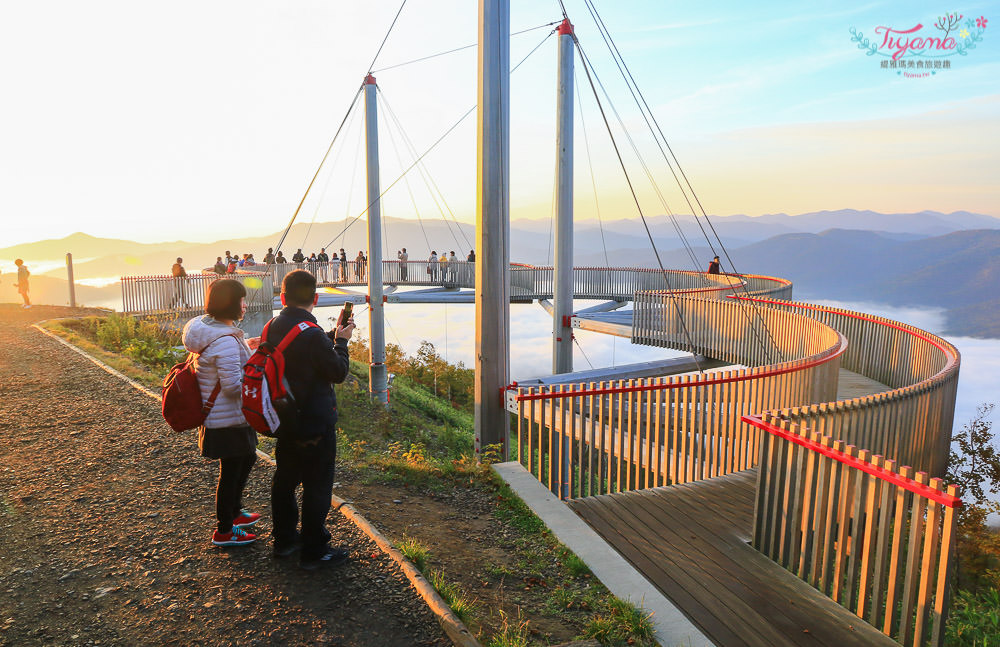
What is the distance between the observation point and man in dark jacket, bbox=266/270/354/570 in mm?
3902

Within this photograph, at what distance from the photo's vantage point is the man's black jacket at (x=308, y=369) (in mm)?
3889

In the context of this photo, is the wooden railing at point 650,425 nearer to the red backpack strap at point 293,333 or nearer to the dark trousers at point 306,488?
the dark trousers at point 306,488

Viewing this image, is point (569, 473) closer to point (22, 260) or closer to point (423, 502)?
point (423, 502)

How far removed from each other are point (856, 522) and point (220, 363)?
4.33 m

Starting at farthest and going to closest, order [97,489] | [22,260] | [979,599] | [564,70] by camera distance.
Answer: [22,260] < [564,70] < [979,599] < [97,489]

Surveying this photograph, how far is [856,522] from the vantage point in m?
4.19

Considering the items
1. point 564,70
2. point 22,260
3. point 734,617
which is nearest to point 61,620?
point 734,617

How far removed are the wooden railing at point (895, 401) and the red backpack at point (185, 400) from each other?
15.1 ft

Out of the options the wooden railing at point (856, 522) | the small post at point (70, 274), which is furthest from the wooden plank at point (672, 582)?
the small post at point (70, 274)

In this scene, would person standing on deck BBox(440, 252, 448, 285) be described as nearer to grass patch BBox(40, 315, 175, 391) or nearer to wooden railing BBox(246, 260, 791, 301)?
wooden railing BBox(246, 260, 791, 301)

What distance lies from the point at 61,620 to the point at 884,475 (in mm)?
5144

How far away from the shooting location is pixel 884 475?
4000 mm

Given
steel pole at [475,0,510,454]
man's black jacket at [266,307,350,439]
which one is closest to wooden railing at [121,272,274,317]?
steel pole at [475,0,510,454]

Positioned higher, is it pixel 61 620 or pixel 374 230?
pixel 374 230
